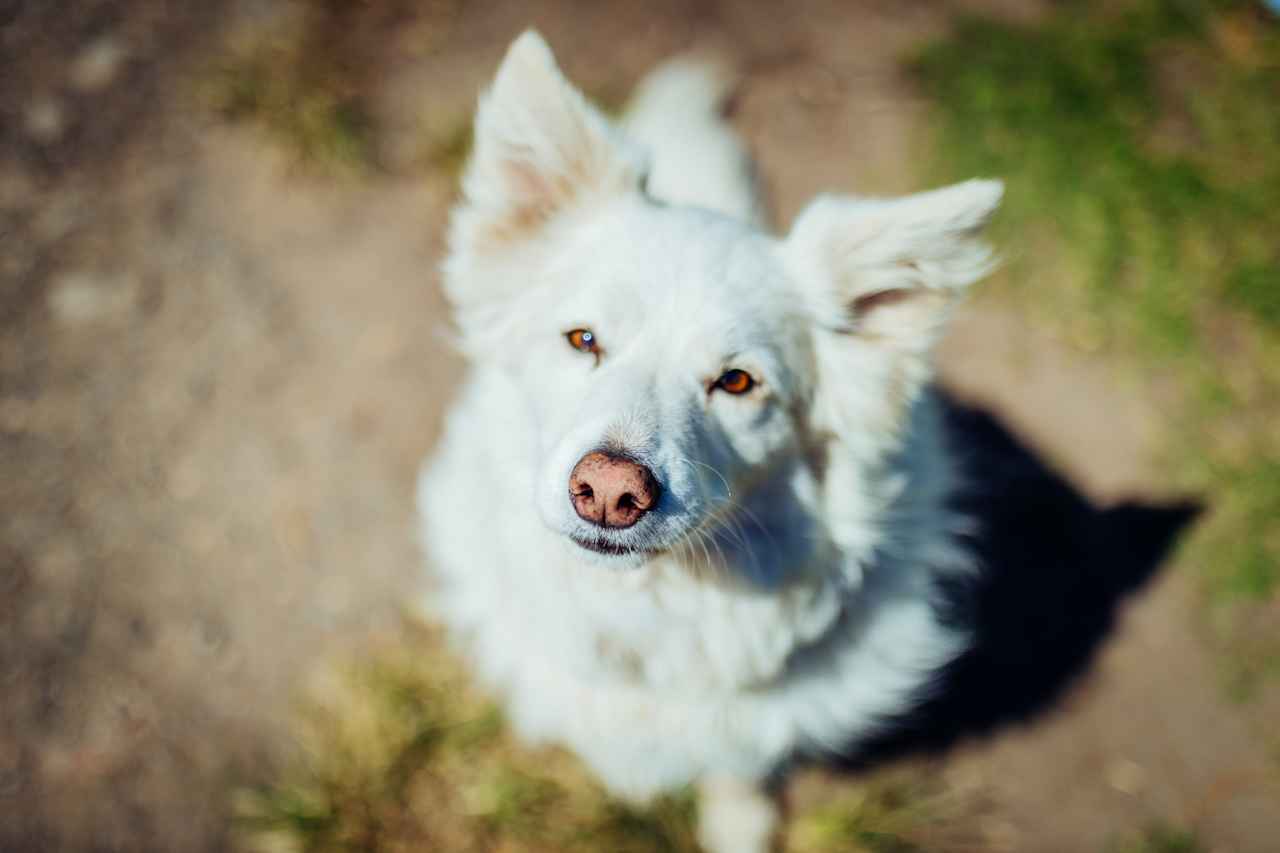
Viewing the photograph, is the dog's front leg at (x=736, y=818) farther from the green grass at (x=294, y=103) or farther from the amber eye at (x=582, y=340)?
the green grass at (x=294, y=103)

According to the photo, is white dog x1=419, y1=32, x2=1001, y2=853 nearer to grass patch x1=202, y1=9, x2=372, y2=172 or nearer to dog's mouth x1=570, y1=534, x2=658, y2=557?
dog's mouth x1=570, y1=534, x2=658, y2=557

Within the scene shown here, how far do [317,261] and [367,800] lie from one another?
96.4 inches

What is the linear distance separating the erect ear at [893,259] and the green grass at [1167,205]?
2.24 m

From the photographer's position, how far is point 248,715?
2.96 m

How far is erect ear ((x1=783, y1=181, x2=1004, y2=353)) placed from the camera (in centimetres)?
165

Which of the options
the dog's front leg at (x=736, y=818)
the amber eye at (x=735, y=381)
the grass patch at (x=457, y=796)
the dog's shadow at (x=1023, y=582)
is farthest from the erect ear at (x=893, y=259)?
the grass patch at (x=457, y=796)

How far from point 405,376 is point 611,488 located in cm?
226

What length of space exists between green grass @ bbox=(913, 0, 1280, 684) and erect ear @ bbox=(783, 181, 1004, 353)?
7.35ft

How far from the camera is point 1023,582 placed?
11.1 ft

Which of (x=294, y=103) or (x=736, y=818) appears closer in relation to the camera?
(x=736, y=818)

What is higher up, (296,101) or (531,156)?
(531,156)

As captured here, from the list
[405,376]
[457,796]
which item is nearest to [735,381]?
[457,796]

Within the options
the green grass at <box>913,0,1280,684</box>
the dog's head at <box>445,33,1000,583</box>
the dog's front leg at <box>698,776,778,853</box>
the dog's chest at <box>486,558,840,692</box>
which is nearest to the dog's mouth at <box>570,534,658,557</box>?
the dog's head at <box>445,33,1000,583</box>

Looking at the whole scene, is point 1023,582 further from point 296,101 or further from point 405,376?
point 296,101
